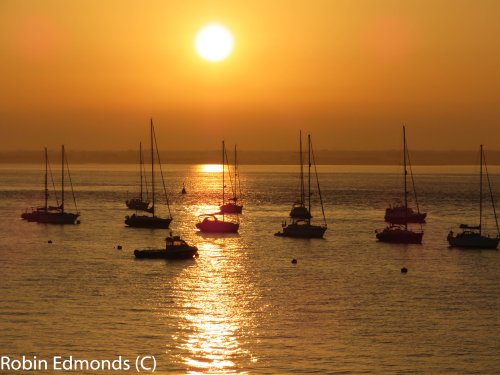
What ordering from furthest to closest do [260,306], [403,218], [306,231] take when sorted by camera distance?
1. [403,218]
2. [306,231]
3. [260,306]

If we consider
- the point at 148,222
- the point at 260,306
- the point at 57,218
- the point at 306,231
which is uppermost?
the point at 57,218

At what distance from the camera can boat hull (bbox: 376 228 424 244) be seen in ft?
Answer: 349

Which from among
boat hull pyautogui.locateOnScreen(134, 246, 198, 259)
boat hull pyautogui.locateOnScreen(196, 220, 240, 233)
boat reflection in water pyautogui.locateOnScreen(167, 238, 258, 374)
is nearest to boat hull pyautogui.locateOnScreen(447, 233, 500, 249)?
boat reflection in water pyautogui.locateOnScreen(167, 238, 258, 374)

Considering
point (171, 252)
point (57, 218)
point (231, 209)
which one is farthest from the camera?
point (231, 209)

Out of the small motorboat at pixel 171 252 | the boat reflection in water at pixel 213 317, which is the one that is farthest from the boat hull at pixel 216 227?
the boat reflection in water at pixel 213 317

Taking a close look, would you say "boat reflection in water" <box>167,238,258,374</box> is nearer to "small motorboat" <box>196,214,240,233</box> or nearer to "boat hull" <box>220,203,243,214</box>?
"small motorboat" <box>196,214,240,233</box>

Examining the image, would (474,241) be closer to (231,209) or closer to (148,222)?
(148,222)

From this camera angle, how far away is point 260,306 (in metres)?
65.0

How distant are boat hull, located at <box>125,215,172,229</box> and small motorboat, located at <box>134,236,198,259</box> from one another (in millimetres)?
33543

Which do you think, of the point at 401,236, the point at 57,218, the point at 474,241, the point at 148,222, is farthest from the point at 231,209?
the point at 474,241

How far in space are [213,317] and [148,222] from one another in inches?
2735

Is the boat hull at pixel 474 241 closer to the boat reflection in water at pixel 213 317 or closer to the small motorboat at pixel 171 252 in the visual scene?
the boat reflection in water at pixel 213 317

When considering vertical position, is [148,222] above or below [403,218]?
above

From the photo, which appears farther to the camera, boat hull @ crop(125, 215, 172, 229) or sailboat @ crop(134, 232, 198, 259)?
boat hull @ crop(125, 215, 172, 229)
